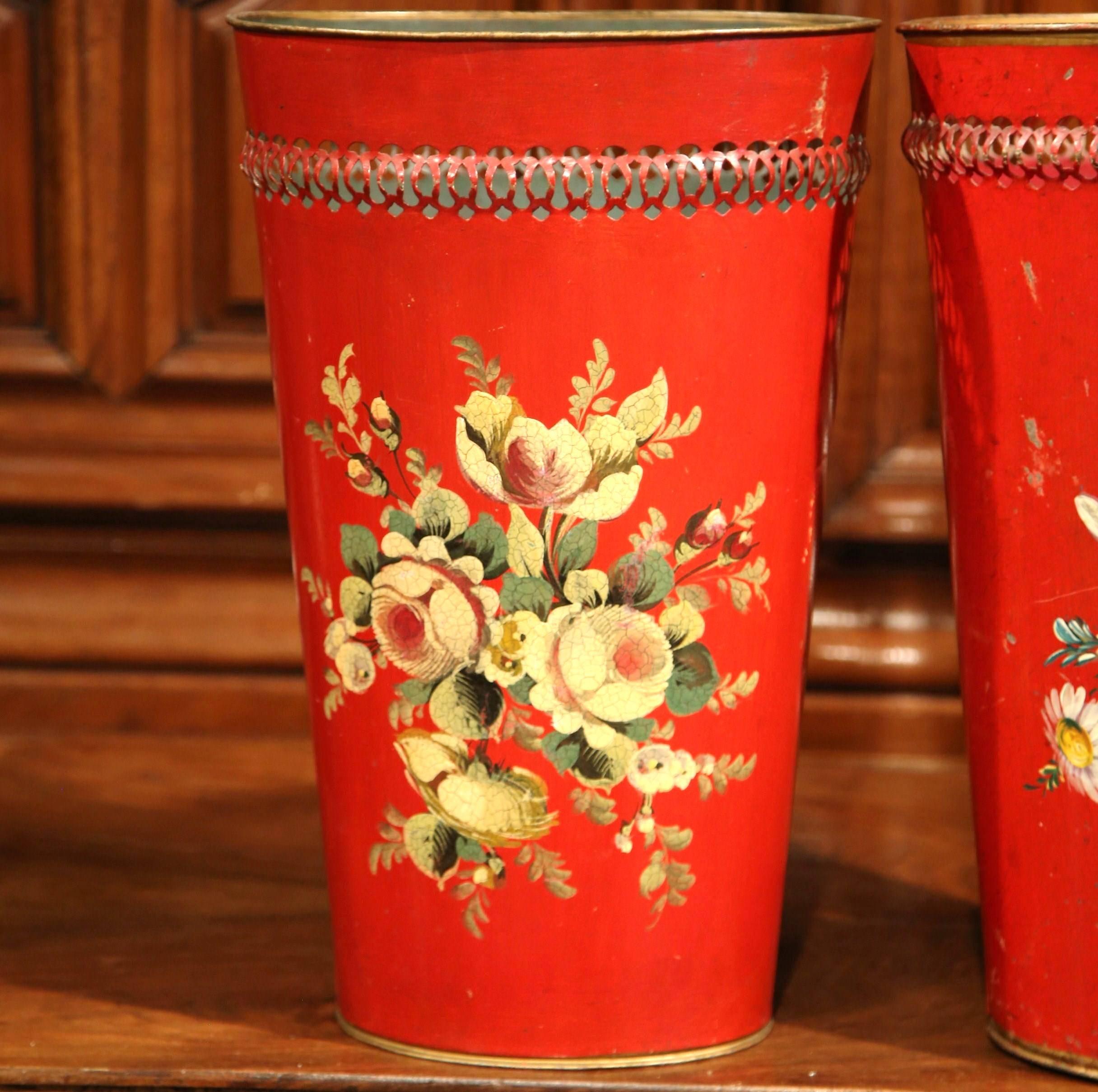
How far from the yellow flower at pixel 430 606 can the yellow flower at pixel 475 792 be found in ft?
0.11

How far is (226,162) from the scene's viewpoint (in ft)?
3.64

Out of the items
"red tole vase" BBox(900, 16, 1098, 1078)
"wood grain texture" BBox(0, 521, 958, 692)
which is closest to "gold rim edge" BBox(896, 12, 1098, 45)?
"red tole vase" BBox(900, 16, 1098, 1078)

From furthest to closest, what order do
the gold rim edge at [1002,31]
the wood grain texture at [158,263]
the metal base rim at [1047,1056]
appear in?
the wood grain texture at [158,263] < the metal base rim at [1047,1056] < the gold rim edge at [1002,31]

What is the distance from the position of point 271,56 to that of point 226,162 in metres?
0.45

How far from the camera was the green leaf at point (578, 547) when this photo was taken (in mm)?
686

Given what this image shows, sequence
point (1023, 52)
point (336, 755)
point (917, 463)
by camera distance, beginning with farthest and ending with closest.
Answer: point (917, 463) < point (336, 755) < point (1023, 52)

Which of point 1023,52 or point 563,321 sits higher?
point 1023,52

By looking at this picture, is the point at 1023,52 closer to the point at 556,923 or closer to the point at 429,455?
the point at 429,455

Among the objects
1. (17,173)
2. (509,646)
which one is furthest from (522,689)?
(17,173)

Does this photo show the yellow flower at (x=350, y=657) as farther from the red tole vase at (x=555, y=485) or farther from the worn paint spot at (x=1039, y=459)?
→ the worn paint spot at (x=1039, y=459)

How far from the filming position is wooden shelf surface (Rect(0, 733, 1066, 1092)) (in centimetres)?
74

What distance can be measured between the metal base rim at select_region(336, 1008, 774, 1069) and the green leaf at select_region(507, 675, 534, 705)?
17 cm

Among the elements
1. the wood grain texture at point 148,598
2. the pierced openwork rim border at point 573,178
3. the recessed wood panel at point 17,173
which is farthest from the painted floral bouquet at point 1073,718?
the recessed wood panel at point 17,173

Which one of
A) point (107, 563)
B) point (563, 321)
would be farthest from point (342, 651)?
point (107, 563)
